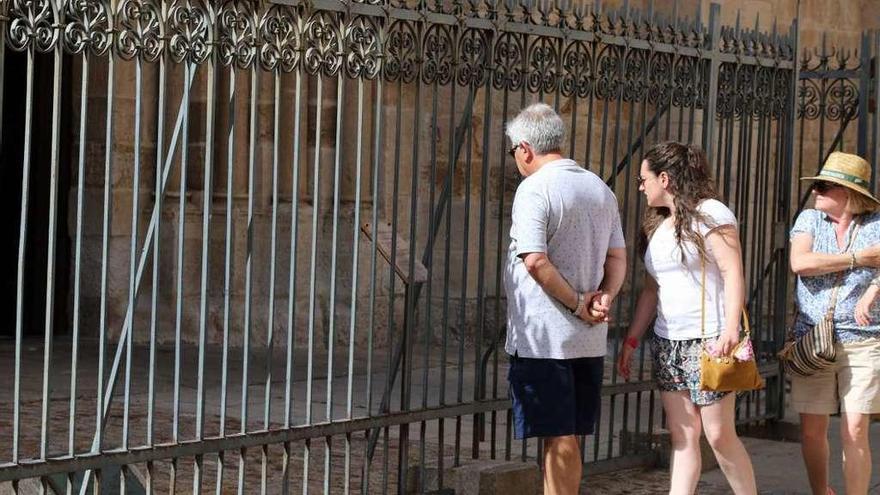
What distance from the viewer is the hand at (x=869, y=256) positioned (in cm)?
693

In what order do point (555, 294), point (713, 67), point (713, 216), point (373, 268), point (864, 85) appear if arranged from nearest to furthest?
point (555, 294)
point (713, 216)
point (373, 268)
point (713, 67)
point (864, 85)

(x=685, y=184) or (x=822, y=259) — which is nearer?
(x=685, y=184)

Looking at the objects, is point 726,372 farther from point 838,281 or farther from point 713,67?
point 713,67

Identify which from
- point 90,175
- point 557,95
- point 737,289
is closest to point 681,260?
point 737,289

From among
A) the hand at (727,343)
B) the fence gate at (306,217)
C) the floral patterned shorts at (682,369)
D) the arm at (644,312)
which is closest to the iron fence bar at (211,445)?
the fence gate at (306,217)

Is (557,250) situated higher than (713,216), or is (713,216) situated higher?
(713,216)

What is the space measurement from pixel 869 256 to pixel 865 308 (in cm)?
21

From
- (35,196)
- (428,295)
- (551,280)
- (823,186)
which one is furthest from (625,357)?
(35,196)

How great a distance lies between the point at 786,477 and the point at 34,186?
282 inches

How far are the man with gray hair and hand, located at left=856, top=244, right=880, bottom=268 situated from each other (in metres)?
1.36

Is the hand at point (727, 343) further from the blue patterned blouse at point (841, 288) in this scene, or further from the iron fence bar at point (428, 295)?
the iron fence bar at point (428, 295)

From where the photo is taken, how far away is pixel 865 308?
693cm

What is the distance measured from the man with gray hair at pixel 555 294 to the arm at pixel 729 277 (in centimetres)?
43

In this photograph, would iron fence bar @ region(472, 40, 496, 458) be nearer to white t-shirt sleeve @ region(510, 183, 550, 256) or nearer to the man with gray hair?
the man with gray hair
